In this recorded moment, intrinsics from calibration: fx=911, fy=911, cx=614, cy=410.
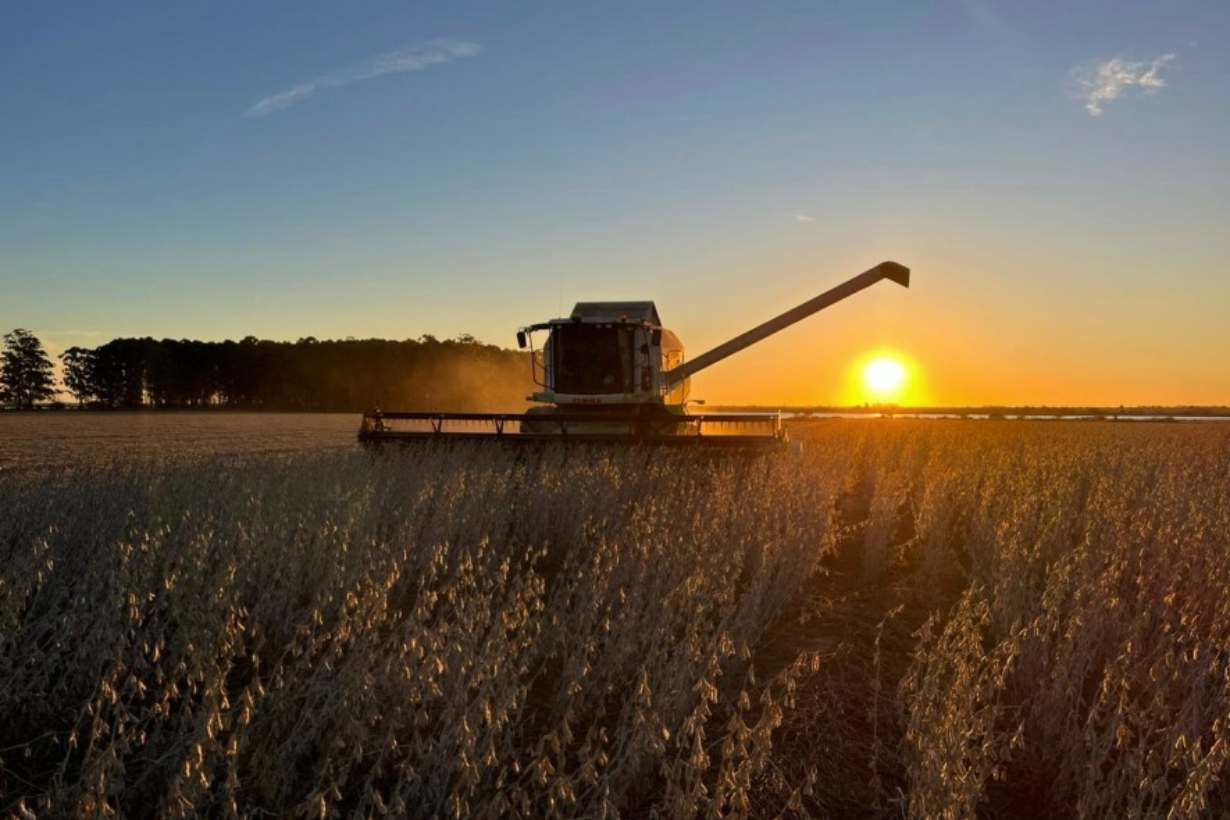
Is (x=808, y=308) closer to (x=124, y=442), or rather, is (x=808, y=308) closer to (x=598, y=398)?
(x=598, y=398)

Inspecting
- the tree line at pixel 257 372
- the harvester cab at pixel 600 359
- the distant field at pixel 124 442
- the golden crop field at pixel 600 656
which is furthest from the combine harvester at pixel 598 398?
the tree line at pixel 257 372

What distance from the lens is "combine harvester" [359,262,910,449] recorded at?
46.4ft

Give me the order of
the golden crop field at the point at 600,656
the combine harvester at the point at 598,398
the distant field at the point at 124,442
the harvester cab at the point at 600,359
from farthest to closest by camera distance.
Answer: the distant field at the point at 124,442, the harvester cab at the point at 600,359, the combine harvester at the point at 598,398, the golden crop field at the point at 600,656

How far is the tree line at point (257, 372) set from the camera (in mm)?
86438

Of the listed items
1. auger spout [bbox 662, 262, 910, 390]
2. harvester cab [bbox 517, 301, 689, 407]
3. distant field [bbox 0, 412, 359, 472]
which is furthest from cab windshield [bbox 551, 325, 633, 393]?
distant field [bbox 0, 412, 359, 472]

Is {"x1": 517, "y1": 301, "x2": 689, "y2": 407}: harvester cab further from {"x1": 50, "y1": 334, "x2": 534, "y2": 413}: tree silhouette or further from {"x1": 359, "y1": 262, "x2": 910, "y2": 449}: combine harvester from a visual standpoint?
{"x1": 50, "y1": 334, "x2": 534, "y2": 413}: tree silhouette

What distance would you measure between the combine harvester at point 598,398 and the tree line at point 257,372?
6566 cm

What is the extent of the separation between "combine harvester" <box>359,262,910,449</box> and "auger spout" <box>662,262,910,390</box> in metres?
0.59

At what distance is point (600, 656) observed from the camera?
14.6ft

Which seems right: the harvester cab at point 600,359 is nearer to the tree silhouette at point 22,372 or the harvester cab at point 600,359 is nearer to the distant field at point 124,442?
the distant field at point 124,442

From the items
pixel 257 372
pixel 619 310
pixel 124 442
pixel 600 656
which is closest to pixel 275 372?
pixel 257 372

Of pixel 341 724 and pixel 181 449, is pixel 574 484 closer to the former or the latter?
pixel 341 724

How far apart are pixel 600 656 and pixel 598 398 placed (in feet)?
38.3

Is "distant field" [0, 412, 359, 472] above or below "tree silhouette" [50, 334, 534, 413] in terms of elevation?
below
